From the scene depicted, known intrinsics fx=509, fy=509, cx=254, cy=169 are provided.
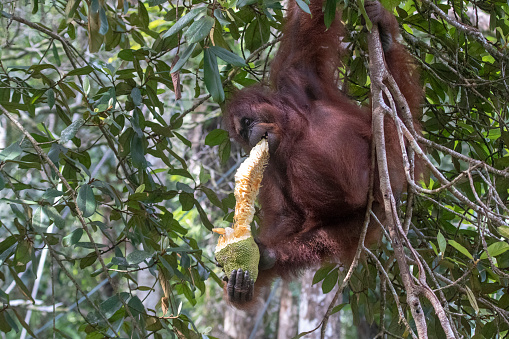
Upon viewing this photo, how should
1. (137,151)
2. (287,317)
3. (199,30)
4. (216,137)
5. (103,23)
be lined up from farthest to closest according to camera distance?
(287,317) → (216,137) → (137,151) → (103,23) → (199,30)

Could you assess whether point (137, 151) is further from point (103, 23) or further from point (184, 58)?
point (184, 58)

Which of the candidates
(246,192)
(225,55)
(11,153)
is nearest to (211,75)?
(225,55)

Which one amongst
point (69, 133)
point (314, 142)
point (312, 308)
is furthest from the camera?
point (312, 308)

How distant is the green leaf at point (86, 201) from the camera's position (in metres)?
2.16

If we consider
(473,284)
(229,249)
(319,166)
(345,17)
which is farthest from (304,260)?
(345,17)

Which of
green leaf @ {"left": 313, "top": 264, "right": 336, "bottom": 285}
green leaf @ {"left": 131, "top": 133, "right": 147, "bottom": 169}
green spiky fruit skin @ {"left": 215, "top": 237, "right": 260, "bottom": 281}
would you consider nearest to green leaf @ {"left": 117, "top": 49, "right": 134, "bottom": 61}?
green leaf @ {"left": 131, "top": 133, "right": 147, "bottom": 169}

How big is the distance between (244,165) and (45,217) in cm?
95

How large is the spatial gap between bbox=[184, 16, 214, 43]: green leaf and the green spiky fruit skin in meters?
0.99

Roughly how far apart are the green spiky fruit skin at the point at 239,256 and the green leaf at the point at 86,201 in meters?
0.59

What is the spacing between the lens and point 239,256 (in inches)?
91.7

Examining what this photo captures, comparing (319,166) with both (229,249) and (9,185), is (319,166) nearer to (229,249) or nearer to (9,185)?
(229,249)

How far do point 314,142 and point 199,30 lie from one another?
1344 mm

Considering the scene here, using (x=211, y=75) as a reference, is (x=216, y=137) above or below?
below

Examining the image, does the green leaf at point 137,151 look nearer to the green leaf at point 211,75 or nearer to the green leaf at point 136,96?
the green leaf at point 136,96
